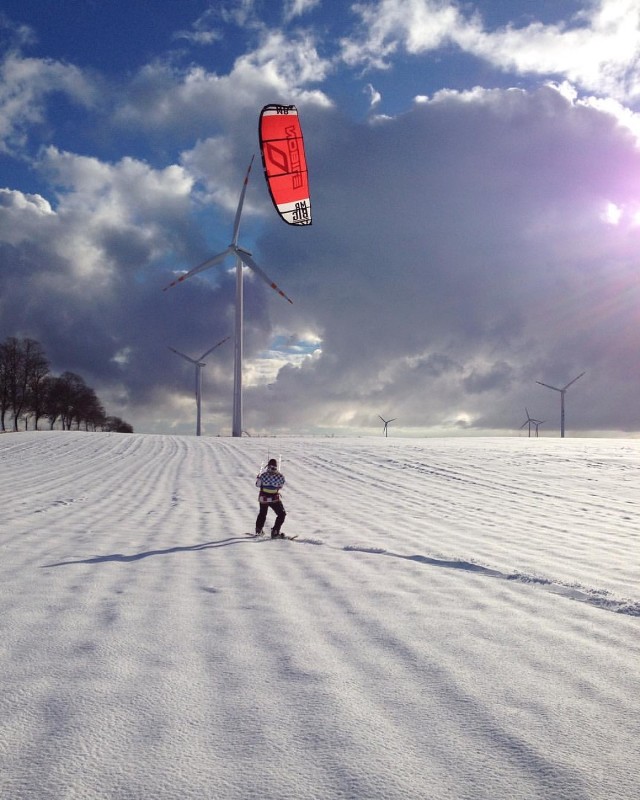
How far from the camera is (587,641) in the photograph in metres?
4.68

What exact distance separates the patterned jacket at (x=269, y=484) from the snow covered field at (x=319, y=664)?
833 mm

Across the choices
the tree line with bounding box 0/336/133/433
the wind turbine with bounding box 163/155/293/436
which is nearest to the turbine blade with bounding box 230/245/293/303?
the wind turbine with bounding box 163/155/293/436

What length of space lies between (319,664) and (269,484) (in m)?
6.83

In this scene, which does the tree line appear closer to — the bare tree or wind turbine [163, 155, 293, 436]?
the bare tree

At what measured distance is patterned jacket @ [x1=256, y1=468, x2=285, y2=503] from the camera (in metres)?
10.8

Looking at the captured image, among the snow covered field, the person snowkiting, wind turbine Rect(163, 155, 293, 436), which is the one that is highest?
wind turbine Rect(163, 155, 293, 436)

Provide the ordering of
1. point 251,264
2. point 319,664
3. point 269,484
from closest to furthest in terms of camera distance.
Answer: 1. point 319,664
2. point 269,484
3. point 251,264

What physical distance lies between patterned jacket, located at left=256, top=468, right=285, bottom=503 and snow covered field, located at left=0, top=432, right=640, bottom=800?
0.83 metres

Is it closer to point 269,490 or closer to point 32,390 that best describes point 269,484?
point 269,490

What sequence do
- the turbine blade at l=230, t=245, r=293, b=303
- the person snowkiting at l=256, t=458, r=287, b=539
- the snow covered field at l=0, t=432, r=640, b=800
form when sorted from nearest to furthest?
1. the snow covered field at l=0, t=432, r=640, b=800
2. the person snowkiting at l=256, t=458, r=287, b=539
3. the turbine blade at l=230, t=245, r=293, b=303

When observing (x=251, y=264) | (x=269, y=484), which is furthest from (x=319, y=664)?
(x=251, y=264)

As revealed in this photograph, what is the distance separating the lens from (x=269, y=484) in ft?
35.4

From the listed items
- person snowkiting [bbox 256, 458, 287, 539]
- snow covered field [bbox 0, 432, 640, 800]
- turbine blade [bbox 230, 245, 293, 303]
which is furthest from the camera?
turbine blade [bbox 230, 245, 293, 303]

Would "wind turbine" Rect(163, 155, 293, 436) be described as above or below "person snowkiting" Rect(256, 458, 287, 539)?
above
